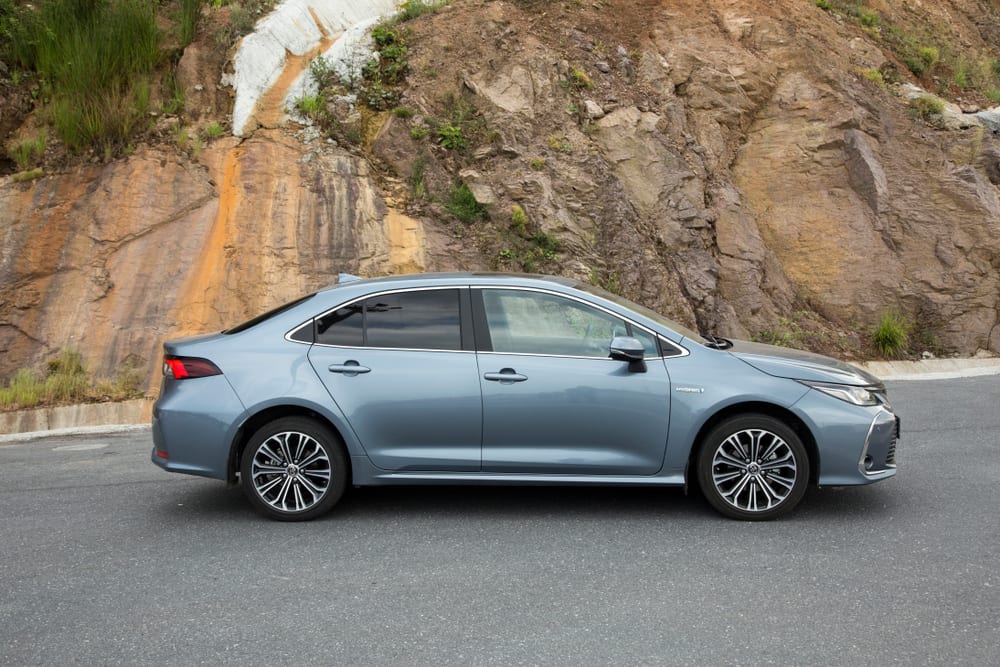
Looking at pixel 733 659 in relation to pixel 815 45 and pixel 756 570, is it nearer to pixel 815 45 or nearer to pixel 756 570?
pixel 756 570

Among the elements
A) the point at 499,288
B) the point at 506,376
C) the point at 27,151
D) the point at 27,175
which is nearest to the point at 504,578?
the point at 506,376

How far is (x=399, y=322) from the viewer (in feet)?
19.3

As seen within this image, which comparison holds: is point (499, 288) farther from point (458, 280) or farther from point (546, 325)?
point (546, 325)

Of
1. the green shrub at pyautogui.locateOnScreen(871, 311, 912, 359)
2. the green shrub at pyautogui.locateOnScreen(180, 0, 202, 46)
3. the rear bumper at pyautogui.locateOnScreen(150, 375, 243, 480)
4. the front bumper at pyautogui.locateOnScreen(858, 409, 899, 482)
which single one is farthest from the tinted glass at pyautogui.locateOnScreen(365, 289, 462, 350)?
the green shrub at pyautogui.locateOnScreen(180, 0, 202, 46)

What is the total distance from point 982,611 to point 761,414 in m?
1.76

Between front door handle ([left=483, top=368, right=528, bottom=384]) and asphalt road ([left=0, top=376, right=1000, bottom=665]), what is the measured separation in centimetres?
92

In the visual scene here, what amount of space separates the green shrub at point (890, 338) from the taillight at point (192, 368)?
11645 mm

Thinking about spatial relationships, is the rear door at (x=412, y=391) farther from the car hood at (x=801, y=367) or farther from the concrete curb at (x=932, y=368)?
the concrete curb at (x=932, y=368)

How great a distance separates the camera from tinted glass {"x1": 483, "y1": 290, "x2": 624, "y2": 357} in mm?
5684

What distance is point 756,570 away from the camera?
4.69 meters

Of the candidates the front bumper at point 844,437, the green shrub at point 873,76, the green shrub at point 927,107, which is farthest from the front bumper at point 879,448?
the green shrub at point 873,76

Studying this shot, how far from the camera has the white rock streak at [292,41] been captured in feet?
47.4

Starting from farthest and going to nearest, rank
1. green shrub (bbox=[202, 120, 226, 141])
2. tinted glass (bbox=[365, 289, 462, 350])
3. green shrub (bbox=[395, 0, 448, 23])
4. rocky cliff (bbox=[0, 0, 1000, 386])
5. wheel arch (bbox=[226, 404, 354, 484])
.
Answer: green shrub (bbox=[395, 0, 448, 23]) < green shrub (bbox=[202, 120, 226, 141]) < rocky cliff (bbox=[0, 0, 1000, 386]) < tinted glass (bbox=[365, 289, 462, 350]) < wheel arch (bbox=[226, 404, 354, 484])

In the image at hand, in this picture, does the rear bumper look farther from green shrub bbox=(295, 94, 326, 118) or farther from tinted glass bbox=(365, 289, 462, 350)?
green shrub bbox=(295, 94, 326, 118)
